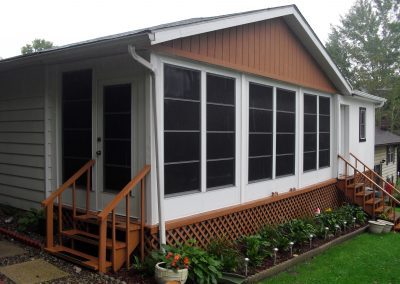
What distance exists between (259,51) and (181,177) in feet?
10.5

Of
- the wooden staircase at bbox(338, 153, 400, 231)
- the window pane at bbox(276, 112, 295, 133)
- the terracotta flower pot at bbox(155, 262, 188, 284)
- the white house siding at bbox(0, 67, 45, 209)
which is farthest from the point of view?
the wooden staircase at bbox(338, 153, 400, 231)

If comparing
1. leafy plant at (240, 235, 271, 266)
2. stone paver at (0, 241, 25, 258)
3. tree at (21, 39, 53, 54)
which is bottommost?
leafy plant at (240, 235, 271, 266)

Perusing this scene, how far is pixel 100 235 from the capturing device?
4875mm

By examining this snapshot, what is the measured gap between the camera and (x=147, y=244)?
534cm

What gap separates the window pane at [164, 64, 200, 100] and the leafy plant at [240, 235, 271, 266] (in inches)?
95.6

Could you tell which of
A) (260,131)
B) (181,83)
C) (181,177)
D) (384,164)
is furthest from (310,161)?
(384,164)

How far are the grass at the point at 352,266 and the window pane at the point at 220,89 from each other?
9.38 feet

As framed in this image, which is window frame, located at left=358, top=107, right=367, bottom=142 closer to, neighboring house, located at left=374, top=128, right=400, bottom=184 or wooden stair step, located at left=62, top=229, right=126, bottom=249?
neighboring house, located at left=374, top=128, right=400, bottom=184

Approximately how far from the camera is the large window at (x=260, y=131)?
7434 mm

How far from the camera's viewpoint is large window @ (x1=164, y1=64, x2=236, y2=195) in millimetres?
5609

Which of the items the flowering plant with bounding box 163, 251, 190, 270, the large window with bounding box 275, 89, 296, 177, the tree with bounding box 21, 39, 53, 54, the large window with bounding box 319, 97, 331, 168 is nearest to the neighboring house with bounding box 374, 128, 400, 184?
the large window with bounding box 319, 97, 331, 168

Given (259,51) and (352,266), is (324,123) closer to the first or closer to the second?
(259,51)

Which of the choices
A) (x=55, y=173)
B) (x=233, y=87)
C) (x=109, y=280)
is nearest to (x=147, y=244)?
(x=109, y=280)

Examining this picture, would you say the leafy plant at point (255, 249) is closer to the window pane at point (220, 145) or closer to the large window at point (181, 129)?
the large window at point (181, 129)
